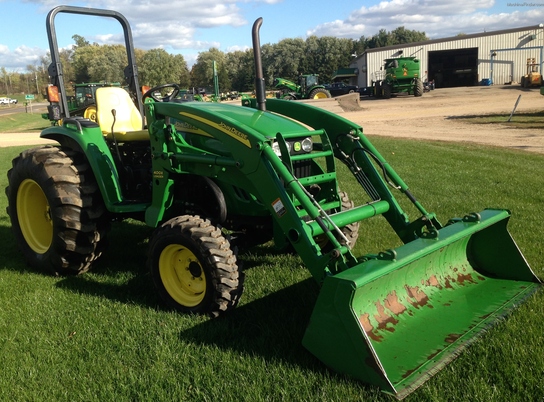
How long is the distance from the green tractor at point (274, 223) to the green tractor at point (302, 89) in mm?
26670

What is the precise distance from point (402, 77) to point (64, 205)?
106 feet

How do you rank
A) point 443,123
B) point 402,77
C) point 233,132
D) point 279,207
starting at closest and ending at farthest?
point 279,207 → point 233,132 → point 443,123 → point 402,77

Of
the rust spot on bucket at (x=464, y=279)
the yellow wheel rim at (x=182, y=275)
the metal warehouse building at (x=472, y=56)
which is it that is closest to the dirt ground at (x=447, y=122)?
the rust spot on bucket at (x=464, y=279)

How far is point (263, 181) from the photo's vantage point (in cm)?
346

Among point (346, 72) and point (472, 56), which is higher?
point (472, 56)

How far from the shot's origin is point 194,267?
145 inches

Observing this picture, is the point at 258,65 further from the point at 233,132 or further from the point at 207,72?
the point at 207,72

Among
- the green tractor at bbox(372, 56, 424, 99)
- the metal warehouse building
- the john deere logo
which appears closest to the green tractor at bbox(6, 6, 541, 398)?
the john deere logo

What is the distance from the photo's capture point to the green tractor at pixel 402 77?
33562 millimetres

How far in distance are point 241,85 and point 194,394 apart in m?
65.6

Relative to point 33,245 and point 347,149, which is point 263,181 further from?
point 33,245

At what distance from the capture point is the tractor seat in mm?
5062

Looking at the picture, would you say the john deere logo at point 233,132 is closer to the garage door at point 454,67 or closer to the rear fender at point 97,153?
the rear fender at point 97,153

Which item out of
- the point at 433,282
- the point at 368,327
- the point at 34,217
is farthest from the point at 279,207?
the point at 34,217
